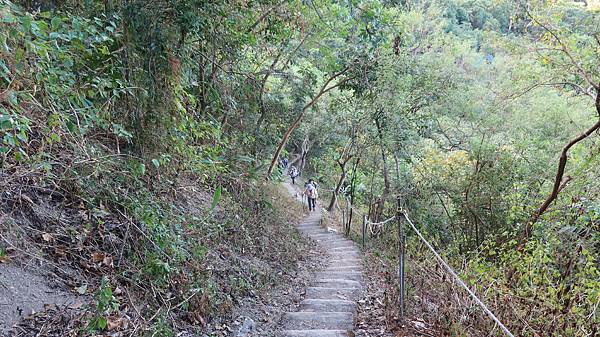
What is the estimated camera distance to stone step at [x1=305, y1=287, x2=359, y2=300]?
5.79m

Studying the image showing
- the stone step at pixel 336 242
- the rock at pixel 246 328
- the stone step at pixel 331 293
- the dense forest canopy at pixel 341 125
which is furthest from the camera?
the stone step at pixel 336 242

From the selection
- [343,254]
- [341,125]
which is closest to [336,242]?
[343,254]

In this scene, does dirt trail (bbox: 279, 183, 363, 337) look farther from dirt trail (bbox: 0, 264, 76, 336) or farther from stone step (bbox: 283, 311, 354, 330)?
dirt trail (bbox: 0, 264, 76, 336)

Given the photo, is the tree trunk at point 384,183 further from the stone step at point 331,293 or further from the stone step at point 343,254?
the stone step at point 331,293

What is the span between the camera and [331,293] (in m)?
6.01

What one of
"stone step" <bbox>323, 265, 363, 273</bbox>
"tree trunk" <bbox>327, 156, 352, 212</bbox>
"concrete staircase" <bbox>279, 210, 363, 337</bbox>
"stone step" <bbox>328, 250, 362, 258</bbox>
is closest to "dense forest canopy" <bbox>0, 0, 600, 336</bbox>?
"stone step" <bbox>323, 265, 363, 273</bbox>

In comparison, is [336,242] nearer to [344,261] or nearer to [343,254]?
[343,254]

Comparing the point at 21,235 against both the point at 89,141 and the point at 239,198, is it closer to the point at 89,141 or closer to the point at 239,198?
the point at 89,141

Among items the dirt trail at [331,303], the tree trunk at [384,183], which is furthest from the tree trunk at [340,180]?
the dirt trail at [331,303]

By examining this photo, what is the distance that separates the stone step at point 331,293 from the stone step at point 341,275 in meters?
0.99

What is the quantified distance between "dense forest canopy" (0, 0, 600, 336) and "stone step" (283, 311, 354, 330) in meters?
0.89

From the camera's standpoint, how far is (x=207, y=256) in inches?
203

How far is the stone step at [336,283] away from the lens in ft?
21.1

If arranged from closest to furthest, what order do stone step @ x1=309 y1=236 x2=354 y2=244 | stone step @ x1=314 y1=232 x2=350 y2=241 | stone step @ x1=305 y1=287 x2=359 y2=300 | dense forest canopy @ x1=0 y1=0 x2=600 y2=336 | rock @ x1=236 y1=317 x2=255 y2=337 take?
dense forest canopy @ x1=0 y1=0 x2=600 y2=336 → rock @ x1=236 y1=317 x2=255 y2=337 → stone step @ x1=305 y1=287 x2=359 y2=300 → stone step @ x1=309 y1=236 x2=354 y2=244 → stone step @ x1=314 y1=232 x2=350 y2=241
